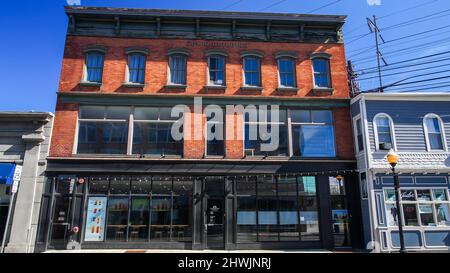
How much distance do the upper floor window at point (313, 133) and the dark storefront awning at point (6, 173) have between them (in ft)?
44.6

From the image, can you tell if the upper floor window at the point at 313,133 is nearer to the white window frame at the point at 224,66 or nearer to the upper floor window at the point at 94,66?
the white window frame at the point at 224,66

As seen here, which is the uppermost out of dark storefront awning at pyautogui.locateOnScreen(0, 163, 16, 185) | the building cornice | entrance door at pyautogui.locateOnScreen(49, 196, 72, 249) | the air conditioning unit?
the building cornice

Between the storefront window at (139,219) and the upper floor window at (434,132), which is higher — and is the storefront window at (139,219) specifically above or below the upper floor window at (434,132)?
below

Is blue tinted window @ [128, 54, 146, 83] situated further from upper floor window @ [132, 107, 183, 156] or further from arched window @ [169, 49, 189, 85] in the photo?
upper floor window @ [132, 107, 183, 156]

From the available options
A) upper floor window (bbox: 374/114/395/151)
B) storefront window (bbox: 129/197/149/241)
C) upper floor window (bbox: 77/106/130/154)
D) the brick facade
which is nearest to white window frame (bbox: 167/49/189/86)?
the brick facade

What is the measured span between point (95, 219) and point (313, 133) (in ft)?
37.9

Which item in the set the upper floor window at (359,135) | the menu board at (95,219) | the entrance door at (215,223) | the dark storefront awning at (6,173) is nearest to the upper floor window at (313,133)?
the upper floor window at (359,135)

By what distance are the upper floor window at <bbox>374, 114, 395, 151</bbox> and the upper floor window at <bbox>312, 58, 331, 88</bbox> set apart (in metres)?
3.18

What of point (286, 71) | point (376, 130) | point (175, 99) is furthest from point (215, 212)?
point (376, 130)

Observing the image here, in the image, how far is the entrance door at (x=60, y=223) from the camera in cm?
1457

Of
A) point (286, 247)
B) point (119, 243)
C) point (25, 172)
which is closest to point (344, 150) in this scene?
point (286, 247)

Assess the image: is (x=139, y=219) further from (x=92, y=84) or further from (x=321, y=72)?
(x=321, y=72)

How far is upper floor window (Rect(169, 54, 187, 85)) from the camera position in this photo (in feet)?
55.8

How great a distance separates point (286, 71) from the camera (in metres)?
17.5
